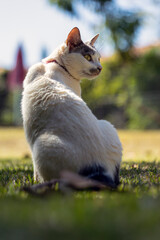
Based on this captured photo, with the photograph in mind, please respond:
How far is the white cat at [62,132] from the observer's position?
7.03 ft

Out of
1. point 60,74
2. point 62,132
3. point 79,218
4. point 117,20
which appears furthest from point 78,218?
point 117,20

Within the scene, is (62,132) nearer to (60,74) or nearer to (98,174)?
(98,174)

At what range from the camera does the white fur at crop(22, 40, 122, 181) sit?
84.4 inches

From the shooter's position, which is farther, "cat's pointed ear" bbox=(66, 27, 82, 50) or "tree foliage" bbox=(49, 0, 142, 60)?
"tree foliage" bbox=(49, 0, 142, 60)

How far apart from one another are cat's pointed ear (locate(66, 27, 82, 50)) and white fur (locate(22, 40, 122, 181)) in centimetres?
30

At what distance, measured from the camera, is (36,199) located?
1738 millimetres

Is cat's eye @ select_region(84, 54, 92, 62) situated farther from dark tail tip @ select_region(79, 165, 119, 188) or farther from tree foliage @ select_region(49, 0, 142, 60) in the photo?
tree foliage @ select_region(49, 0, 142, 60)

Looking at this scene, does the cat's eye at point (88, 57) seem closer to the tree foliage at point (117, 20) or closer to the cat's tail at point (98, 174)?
the cat's tail at point (98, 174)

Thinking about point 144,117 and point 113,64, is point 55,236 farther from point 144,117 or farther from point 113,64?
point 113,64

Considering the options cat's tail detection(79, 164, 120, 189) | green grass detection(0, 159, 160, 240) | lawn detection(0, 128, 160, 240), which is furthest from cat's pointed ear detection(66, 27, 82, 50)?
green grass detection(0, 159, 160, 240)

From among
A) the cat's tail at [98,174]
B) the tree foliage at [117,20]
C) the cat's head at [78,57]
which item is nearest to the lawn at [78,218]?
the cat's tail at [98,174]

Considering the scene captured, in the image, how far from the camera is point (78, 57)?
8.86 feet

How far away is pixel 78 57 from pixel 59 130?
80 cm

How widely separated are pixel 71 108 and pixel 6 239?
1307 millimetres
